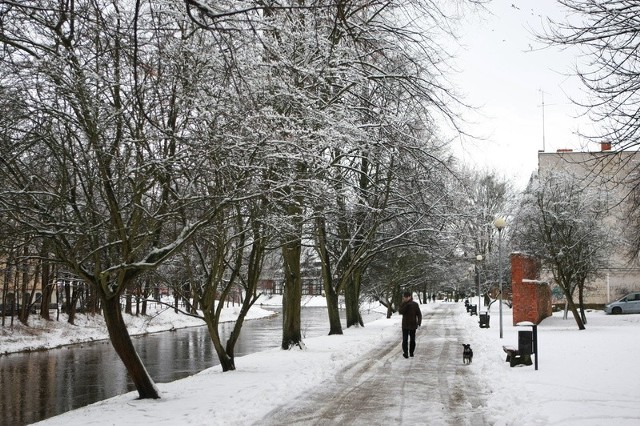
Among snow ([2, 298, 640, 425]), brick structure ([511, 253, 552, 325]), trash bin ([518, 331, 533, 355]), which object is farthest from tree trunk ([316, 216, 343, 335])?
trash bin ([518, 331, 533, 355])

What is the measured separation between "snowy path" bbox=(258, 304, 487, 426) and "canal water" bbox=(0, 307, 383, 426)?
427 centimetres

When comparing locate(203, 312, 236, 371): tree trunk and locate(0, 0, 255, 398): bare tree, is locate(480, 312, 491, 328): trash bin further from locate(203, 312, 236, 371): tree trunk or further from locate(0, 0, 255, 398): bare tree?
locate(0, 0, 255, 398): bare tree

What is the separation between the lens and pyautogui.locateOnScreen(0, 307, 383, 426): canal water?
17.5m

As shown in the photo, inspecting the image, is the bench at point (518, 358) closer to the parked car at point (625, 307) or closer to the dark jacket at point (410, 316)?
the dark jacket at point (410, 316)

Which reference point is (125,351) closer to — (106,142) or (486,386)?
(106,142)

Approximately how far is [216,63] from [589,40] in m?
5.70

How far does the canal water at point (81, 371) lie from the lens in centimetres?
1747

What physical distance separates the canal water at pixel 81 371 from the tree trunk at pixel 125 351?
4.39 metres

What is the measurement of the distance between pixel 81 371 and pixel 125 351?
13.8m

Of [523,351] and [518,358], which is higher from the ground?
[523,351]

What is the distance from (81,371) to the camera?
24797 mm

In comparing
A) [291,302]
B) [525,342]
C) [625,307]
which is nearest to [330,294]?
[291,302]

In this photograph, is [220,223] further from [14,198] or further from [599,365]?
[599,365]

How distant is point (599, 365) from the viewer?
50.5 ft
